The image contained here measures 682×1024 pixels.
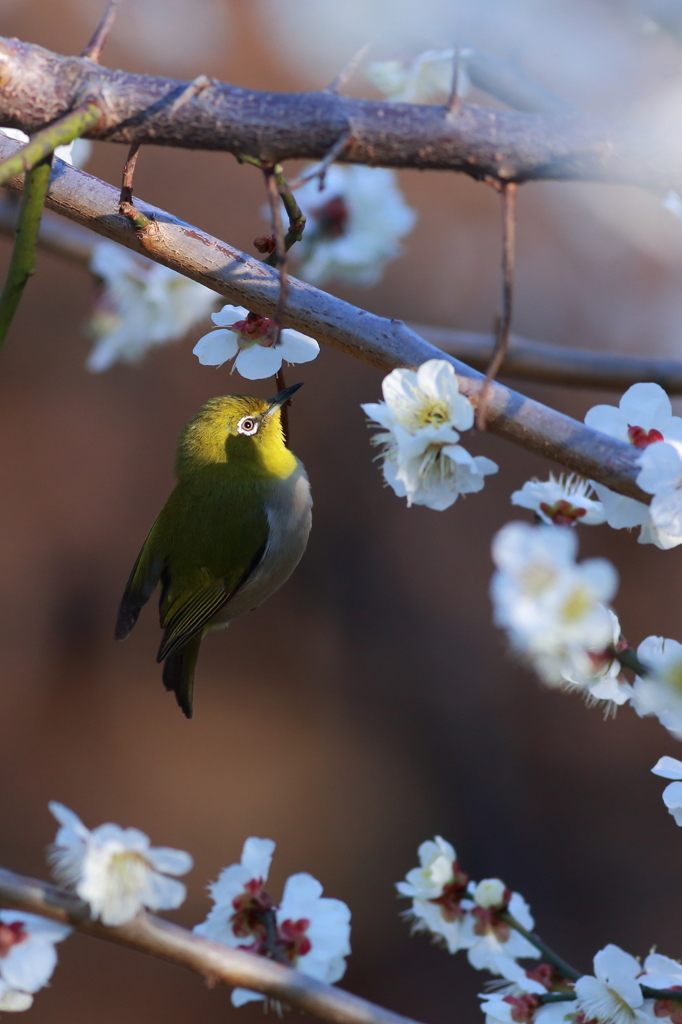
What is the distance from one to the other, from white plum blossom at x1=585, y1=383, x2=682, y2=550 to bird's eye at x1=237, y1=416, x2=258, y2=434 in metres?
0.58

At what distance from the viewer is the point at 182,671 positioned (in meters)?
1.25

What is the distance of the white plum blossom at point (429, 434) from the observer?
2.01 feet

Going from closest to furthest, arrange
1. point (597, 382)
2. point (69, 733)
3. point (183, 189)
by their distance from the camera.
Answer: point (597, 382), point (69, 733), point (183, 189)

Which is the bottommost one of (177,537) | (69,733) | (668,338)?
(69,733)

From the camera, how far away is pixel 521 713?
250 centimetres

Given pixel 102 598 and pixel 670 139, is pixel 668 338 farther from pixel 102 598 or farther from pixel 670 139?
pixel 670 139

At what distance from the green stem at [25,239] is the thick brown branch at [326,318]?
224mm

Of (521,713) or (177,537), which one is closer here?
(177,537)

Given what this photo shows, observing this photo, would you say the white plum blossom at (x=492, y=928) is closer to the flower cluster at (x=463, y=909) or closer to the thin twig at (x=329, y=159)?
the flower cluster at (x=463, y=909)

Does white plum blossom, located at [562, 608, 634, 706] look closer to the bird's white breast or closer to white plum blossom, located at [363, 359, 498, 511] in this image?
white plum blossom, located at [363, 359, 498, 511]

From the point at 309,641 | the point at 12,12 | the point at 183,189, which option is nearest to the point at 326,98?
the point at 309,641

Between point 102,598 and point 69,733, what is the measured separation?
1.24ft

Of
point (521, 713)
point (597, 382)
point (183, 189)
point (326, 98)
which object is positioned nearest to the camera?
point (326, 98)

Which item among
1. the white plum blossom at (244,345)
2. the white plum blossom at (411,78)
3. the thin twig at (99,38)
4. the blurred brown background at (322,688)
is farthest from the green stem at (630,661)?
the blurred brown background at (322,688)
